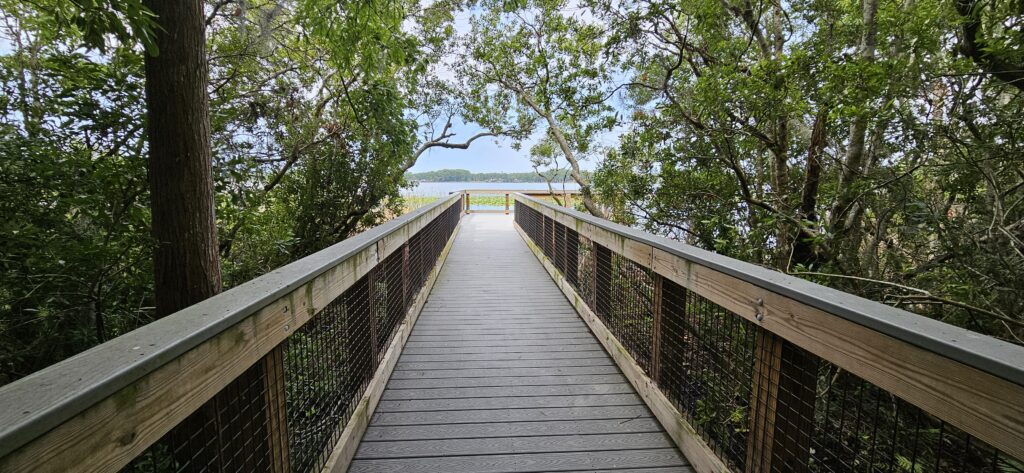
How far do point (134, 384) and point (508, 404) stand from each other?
6.74ft

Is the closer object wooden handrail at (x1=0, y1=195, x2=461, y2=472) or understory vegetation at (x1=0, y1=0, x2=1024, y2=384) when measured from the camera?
wooden handrail at (x1=0, y1=195, x2=461, y2=472)

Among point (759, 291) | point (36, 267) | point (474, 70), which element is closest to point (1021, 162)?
point (759, 291)

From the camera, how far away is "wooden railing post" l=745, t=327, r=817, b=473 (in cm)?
140

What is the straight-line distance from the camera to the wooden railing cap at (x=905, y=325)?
0.76m

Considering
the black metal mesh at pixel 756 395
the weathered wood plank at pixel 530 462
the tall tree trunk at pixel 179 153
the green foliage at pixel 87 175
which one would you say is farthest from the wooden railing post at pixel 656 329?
the green foliage at pixel 87 175

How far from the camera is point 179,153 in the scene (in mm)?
2355

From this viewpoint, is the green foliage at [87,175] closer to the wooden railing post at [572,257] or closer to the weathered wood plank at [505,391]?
the weathered wood plank at [505,391]

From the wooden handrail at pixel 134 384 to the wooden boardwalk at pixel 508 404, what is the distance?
1.13m

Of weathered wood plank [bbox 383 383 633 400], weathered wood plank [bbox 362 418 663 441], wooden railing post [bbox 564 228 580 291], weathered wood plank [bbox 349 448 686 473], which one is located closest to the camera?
weathered wood plank [bbox 349 448 686 473]

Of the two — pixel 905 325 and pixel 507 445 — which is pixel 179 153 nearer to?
pixel 507 445

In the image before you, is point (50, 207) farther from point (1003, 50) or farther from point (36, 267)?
point (1003, 50)

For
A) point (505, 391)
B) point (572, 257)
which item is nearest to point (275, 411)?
point (505, 391)

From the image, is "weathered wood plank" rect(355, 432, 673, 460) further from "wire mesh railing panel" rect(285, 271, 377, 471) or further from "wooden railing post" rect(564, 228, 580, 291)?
"wooden railing post" rect(564, 228, 580, 291)

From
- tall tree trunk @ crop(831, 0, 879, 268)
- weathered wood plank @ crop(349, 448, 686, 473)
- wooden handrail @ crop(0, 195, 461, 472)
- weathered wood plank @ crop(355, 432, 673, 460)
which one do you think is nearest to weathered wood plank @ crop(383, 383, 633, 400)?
weathered wood plank @ crop(355, 432, 673, 460)
